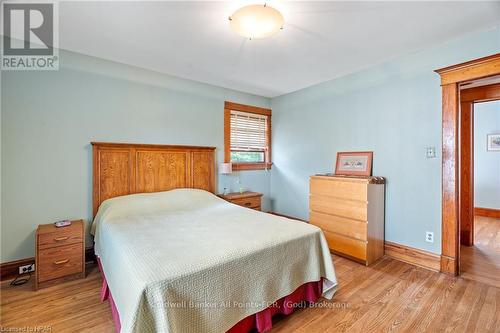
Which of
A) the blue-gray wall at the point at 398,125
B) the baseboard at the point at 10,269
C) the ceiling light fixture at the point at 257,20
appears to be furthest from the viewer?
the blue-gray wall at the point at 398,125

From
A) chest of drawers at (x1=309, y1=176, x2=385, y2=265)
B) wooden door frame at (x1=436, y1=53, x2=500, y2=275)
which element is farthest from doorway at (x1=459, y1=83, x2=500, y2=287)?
chest of drawers at (x1=309, y1=176, x2=385, y2=265)

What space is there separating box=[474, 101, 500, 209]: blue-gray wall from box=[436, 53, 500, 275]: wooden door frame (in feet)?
11.8

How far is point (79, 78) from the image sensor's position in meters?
2.71

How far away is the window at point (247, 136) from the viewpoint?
4.05 meters

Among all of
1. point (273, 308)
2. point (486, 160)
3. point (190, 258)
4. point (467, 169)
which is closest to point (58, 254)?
point (190, 258)

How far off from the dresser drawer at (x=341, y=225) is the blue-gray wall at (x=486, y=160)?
4141 millimetres

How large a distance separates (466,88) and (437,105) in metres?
1.14

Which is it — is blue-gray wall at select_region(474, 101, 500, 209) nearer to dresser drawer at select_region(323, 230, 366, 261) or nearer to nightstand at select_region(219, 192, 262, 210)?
dresser drawer at select_region(323, 230, 366, 261)

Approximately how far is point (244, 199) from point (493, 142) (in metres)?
5.20

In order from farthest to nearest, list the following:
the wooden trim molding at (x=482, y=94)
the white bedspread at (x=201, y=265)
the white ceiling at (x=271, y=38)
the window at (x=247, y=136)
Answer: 1. the window at (x=247, y=136)
2. the wooden trim molding at (x=482, y=94)
3. the white ceiling at (x=271, y=38)
4. the white bedspread at (x=201, y=265)

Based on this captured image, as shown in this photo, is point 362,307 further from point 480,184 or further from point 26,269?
point 480,184

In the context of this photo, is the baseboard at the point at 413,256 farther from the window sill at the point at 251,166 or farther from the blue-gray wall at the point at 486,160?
the blue-gray wall at the point at 486,160

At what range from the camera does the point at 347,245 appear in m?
2.90

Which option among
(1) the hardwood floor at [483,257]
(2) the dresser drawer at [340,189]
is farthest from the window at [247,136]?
(1) the hardwood floor at [483,257]
